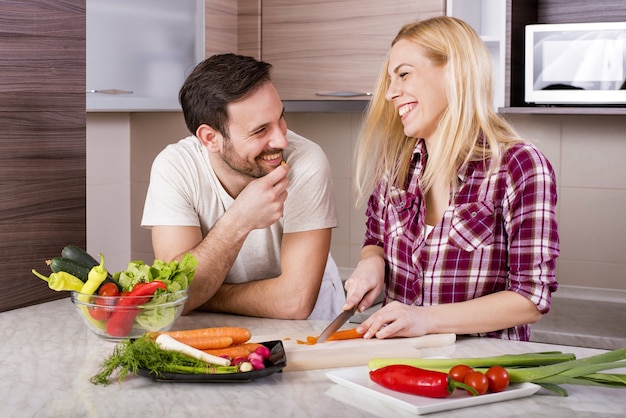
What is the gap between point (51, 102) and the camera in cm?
217

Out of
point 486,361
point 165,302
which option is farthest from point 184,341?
point 486,361

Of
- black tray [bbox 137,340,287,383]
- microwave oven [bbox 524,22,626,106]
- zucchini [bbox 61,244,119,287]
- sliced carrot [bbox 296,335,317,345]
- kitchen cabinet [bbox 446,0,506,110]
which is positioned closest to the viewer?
black tray [bbox 137,340,287,383]

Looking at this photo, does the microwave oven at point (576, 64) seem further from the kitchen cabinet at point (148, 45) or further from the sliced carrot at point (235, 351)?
the sliced carrot at point (235, 351)

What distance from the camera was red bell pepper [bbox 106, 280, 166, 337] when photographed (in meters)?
1.64

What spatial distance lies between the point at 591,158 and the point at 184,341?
218cm

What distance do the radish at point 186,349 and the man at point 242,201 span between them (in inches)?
20.2

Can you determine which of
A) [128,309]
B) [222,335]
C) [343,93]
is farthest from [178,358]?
[343,93]

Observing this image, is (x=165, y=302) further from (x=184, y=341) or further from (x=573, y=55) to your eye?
(x=573, y=55)

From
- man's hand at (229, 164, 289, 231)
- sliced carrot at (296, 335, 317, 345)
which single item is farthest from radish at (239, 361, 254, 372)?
man's hand at (229, 164, 289, 231)

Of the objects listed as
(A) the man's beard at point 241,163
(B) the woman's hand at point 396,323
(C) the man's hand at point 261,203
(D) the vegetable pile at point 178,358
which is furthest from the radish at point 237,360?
(A) the man's beard at point 241,163

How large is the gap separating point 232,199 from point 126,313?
657 millimetres

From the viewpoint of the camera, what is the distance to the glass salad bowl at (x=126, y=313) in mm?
1646

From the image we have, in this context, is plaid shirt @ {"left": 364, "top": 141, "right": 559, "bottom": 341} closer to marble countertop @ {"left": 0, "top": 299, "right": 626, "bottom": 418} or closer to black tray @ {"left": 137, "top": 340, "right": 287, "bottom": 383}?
marble countertop @ {"left": 0, "top": 299, "right": 626, "bottom": 418}

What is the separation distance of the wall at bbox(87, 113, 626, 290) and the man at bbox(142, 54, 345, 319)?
4.50ft
